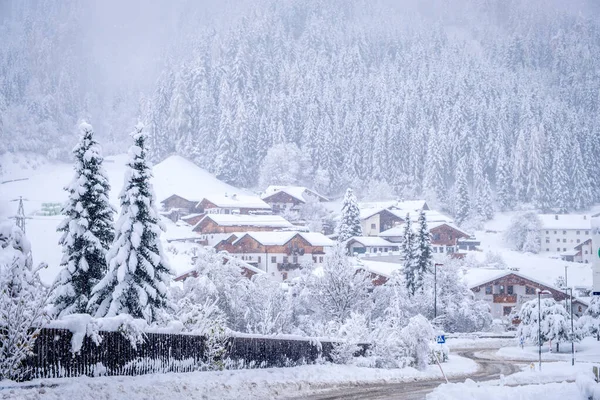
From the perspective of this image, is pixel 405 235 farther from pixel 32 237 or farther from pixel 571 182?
pixel 571 182

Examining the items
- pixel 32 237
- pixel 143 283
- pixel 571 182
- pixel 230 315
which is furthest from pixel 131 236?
pixel 571 182

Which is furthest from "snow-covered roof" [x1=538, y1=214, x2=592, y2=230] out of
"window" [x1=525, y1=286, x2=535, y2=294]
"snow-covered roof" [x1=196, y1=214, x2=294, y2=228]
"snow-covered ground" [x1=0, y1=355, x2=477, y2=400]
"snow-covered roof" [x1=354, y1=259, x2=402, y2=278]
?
"snow-covered ground" [x1=0, y1=355, x2=477, y2=400]

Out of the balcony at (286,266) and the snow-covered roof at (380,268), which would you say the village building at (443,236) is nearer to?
the balcony at (286,266)

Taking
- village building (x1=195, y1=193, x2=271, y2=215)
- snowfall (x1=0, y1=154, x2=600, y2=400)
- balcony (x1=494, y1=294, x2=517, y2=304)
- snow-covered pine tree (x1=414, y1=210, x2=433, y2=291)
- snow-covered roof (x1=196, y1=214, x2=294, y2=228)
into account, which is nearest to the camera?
snowfall (x1=0, y1=154, x2=600, y2=400)

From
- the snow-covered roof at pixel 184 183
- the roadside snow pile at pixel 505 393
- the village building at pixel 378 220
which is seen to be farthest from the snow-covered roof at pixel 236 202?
the roadside snow pile at pixel 505 393

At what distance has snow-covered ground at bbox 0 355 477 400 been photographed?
18.8 metres

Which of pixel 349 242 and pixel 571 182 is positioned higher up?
pixel 571 182

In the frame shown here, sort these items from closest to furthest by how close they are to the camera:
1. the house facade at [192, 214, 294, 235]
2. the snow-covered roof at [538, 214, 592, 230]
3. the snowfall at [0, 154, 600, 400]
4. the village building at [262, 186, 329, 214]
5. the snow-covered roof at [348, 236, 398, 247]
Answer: the snowfall at [0, 154, 600, 400] → the house facade at [192, 214, 294, 235] → the snow-covered roof at [348, 236, 398, 247] → the snow-covered roof at [538, 214, 592, 230] → the village building at [262, 186, 329, 214]

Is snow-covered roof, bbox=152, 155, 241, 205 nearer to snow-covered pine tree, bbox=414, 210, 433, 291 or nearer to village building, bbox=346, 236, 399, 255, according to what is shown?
village building, bbox=346, 236, 399, 255

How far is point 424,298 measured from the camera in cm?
7650

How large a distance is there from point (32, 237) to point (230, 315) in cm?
5604

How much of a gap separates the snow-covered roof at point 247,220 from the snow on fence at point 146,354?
9183 centimetres

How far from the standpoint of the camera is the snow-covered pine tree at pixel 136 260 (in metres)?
31.3

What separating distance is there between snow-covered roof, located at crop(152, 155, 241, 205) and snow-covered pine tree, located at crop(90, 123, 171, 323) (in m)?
120
